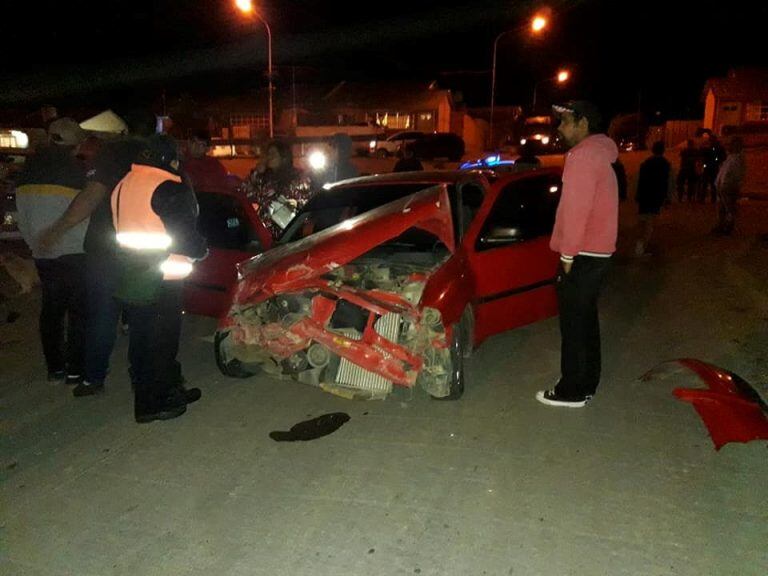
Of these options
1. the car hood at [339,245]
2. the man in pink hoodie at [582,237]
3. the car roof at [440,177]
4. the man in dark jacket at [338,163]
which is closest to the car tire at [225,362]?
the car hood at [339,245]

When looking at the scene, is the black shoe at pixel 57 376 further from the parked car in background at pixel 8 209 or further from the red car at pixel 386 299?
the parked car in background at pixel 8 209

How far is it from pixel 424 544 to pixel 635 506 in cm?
110

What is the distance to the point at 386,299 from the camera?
4.28 metres

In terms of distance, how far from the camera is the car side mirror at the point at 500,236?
518cm

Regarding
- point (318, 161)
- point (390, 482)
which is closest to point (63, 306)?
point (390, 482)

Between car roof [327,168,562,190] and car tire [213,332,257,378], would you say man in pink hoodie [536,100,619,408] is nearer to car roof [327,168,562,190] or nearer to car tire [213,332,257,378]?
car roof [327,168,562,190]

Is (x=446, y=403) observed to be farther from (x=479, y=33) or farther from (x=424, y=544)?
(x=479, y=33)

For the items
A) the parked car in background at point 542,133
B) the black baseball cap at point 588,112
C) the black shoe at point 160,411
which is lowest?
the black shoe at point 160,411

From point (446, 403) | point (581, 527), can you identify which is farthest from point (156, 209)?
point (581, 527)

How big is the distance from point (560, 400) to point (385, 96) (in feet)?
140

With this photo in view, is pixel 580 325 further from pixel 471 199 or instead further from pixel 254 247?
pixel 254 247

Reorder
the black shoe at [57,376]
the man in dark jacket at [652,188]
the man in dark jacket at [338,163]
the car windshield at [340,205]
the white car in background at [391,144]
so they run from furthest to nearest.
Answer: the white car in background at [391,144], the man in dark jacket at [652,188], the man in dark jacket at [338,163], the car windshield at [340,205], the black shoe at [57,376]

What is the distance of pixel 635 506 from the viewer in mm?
3273

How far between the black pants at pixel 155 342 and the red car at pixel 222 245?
114 cm
